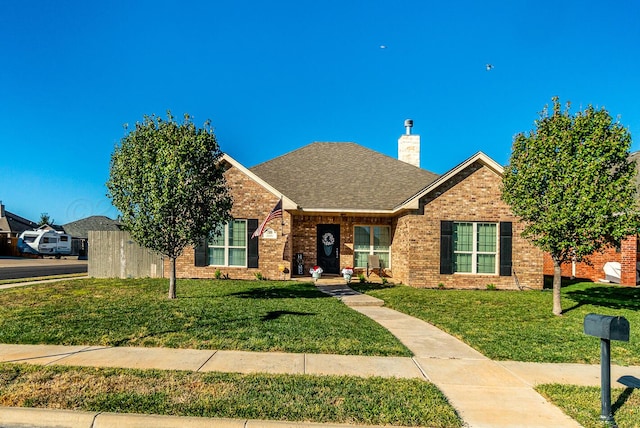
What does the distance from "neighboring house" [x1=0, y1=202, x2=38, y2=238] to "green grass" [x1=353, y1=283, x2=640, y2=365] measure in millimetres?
43658

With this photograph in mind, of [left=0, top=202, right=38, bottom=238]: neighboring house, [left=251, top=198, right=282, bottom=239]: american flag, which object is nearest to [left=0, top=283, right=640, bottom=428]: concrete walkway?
[left=251, top=198, right=282, bottom=239]: american flag

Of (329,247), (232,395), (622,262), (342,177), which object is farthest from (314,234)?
(232,395)

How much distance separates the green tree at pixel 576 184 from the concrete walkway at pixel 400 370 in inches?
A: 161

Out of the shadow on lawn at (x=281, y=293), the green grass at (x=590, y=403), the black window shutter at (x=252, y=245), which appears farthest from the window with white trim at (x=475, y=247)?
the green grass at (x=590, y=403)

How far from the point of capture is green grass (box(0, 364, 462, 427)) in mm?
4105

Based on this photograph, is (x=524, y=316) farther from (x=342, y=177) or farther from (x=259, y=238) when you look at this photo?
(x=342, y=177)

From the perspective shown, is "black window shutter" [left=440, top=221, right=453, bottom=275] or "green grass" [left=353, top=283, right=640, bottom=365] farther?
"black window shutter" [left=440, top=221, right=453, bottom=275]

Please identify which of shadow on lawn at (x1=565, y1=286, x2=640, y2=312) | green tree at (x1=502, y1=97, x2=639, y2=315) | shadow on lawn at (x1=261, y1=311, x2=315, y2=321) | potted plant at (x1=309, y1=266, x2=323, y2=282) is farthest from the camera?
potted plant at (x1=309, y1=266, x2=323, y2=282)

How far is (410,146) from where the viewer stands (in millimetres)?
21438

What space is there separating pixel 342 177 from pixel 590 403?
48.5 feet

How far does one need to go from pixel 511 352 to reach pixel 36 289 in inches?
544

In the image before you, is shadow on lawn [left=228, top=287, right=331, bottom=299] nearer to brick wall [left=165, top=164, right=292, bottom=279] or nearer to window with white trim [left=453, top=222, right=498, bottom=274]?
brick wall [left=165, top=164, right=292, bottom=279]

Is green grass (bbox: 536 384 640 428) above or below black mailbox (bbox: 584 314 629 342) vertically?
below

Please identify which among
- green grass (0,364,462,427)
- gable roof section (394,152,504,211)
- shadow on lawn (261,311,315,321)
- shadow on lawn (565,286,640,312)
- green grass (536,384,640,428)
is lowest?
shadow on lawn (565,286,640,312)
